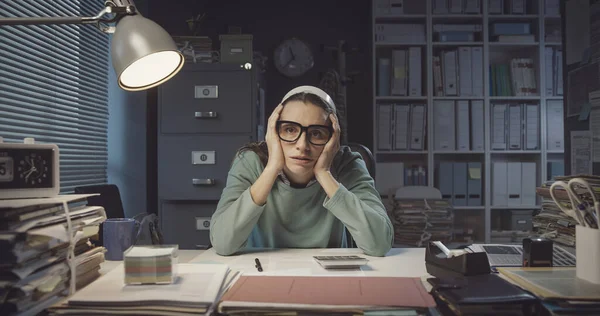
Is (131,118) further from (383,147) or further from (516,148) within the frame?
(516,148)

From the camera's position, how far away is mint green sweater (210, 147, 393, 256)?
4.50 feet

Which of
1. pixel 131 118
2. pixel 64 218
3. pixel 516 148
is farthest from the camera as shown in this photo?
pixel 516 148

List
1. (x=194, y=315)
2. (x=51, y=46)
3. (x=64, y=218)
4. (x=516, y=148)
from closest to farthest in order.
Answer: (x=194, y=315), (x=64, y=218), (x=51, y=46), (x=516, y=148)

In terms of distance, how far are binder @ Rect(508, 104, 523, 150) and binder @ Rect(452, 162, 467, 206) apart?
416mm

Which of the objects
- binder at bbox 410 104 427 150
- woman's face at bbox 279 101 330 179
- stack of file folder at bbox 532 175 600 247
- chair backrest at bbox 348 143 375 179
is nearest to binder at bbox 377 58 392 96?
binder at bbox 410 104 427 150

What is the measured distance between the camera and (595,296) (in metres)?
0.86

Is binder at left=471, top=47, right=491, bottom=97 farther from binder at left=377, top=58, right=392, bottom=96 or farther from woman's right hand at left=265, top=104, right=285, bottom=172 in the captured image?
woman's right hand at left=265, top=104, right=285, bottom=172

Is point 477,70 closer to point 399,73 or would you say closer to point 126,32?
point 399,73

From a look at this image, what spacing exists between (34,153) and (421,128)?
3304mm

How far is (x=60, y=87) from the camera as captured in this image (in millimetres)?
2594

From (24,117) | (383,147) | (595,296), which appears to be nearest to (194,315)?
(595,296)

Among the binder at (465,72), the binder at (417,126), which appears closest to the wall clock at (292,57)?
the binder at (417,126)

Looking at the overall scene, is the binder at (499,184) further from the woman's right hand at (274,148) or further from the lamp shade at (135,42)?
the lamp shade at (135,42)

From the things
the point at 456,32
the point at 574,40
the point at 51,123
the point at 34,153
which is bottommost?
the point at 34,153
